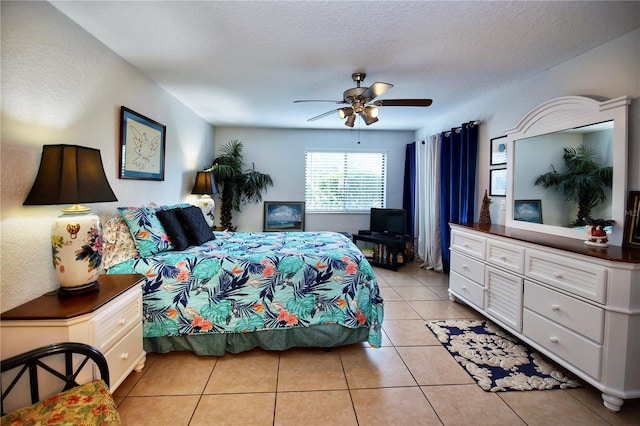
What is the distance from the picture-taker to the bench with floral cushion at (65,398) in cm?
110

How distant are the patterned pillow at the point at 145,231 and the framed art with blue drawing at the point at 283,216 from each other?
287cm

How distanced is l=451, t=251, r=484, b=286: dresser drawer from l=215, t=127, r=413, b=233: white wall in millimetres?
2432

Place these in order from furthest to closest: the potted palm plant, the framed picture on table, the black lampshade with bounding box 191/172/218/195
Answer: the potted palm plant
the black lampshade with bounding box 191/172/218/195
the framed picture on table

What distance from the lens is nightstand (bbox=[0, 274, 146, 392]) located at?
55.0 inches

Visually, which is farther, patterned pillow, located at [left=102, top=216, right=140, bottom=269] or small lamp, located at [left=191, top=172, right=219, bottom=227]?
small lamp, located at [left=191, top=172, right=219, bottom=227]

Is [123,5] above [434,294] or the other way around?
above

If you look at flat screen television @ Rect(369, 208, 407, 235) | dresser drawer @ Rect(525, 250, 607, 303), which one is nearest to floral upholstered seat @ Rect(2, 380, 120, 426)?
dresser drawer @ Rect(525, 250, 607, 303)

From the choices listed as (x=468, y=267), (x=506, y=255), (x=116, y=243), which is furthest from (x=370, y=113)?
(x=116, y=243)

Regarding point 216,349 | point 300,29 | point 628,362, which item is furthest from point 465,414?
point 300,29

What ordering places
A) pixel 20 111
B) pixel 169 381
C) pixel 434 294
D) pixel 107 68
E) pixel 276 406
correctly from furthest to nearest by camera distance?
pixel 434 294 < pixel 107 68 < pixel 169 381 < pixel 276 406 < pixel 20 111

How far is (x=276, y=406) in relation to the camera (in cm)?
174

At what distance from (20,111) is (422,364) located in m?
3.08

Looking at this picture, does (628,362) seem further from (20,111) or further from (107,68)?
(107,68)

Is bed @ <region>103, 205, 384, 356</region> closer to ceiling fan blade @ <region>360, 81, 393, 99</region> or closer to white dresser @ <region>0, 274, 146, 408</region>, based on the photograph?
white dresser @ <region>0, 274, 146, 408</region>
